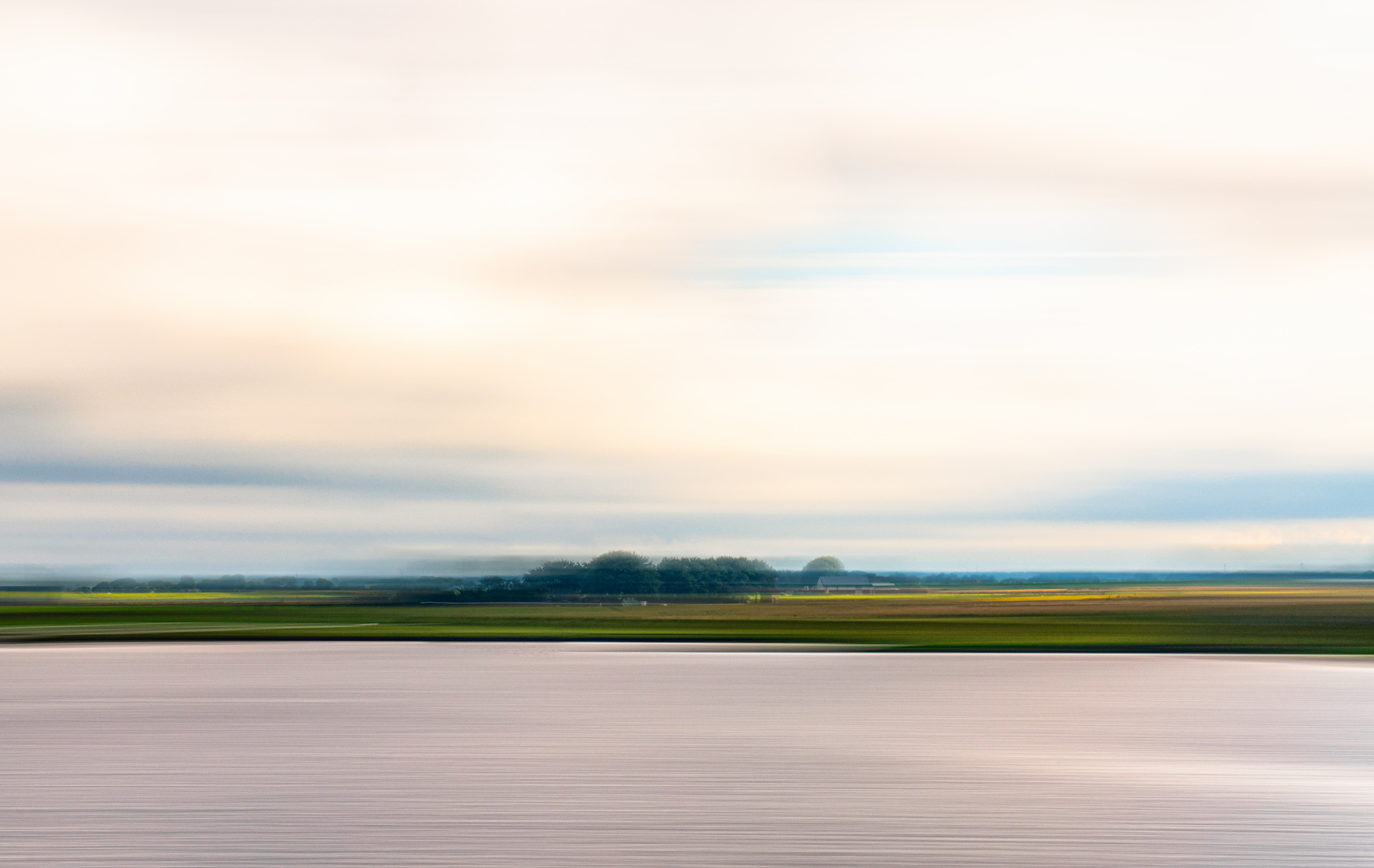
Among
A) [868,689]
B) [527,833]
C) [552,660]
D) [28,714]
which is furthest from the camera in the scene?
[552,660]

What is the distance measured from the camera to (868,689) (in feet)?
71.9

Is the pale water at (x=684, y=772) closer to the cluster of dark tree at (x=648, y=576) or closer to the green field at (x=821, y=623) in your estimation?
the green field at (x=821, y=623)

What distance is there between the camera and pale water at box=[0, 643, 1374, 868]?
9562mm

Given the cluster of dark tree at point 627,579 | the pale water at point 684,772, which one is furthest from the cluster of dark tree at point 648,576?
the pale water at point 684,772

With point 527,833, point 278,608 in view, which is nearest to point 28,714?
point 527,833

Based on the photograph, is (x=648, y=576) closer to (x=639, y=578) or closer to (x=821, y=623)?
(x=639, y=578)

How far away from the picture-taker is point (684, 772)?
41.7 feet

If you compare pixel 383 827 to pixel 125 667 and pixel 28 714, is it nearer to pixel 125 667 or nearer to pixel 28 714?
pixel 28 714

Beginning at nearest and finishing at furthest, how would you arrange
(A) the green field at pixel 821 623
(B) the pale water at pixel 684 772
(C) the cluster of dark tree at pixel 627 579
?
(B) the pale water at pixel 684 772, (A) the green field at pixel 821 623, (C) the cluster of dark tree at pixel 627 579

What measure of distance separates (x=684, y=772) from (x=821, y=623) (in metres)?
43.9

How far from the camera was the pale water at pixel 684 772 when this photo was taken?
956 centimetres

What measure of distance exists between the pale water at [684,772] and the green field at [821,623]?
18.0 metres

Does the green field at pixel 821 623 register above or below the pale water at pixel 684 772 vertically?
below

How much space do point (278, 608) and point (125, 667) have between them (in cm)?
5906
